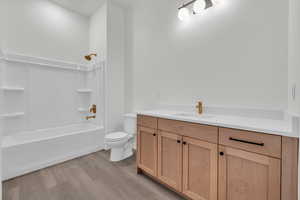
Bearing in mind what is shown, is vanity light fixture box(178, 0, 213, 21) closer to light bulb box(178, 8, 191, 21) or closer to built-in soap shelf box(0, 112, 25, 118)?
light bulb box(178, 8, 191, 21)

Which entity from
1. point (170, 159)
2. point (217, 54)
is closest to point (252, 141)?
point (170, 159)

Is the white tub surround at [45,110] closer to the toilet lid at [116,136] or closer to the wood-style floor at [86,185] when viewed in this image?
the wood-style floor at [86,185]

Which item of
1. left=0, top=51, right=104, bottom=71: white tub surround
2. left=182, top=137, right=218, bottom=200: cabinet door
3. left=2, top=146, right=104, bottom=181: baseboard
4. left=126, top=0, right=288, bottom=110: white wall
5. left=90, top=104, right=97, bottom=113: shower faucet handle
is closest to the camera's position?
left=182, top=137, right=218, bottom=200: cabinet door

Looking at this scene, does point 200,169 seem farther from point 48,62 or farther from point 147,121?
point 48,62

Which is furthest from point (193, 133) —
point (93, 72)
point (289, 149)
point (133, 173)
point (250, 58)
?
point (93, 72)

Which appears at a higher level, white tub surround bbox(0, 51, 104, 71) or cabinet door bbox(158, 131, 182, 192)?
white tub surround bbox(0, 51, 104, 71)

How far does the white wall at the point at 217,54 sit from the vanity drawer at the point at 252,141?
1.95ft

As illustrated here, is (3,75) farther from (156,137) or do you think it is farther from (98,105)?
(156,137)

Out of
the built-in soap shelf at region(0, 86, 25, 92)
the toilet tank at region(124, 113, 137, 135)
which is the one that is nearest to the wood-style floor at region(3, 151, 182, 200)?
the toilet tank at region(124, 113, 137, 135)

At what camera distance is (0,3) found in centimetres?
228

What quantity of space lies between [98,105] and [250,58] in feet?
9.05

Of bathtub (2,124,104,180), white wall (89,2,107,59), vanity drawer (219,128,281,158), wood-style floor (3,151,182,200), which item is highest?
white wall (89,2,107,59)

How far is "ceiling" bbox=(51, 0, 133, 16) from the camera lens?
2.79 m

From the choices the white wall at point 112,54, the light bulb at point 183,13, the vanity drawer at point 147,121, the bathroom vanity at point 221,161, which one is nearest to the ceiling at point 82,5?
the white wall at point 112,54
